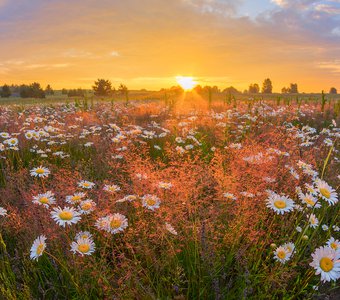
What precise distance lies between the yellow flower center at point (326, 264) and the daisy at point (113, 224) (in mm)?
1245

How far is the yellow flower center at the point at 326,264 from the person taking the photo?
1.67 meters

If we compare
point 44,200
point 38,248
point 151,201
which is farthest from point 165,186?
point 38,248

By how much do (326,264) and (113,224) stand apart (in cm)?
135

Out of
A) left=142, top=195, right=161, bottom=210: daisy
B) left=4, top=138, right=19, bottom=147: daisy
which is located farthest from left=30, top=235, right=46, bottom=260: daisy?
left=4, top=138, right=19, bottom=147: daisy

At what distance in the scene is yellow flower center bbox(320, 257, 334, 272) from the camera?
167 centimetres

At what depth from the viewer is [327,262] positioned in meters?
1.69

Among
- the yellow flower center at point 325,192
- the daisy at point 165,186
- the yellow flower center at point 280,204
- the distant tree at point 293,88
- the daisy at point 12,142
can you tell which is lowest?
the yellow flower center at point 280,204

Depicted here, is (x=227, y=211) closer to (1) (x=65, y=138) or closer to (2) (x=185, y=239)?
(2) (x=185, y=239)

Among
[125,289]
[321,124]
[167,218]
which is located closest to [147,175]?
[167,218]

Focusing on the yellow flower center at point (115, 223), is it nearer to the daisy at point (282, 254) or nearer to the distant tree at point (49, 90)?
the daisy at point (282, 254)

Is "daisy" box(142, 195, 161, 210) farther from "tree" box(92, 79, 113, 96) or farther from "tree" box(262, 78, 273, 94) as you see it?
"tree" box(262, 78, 273, 94)

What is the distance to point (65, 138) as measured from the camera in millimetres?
6145

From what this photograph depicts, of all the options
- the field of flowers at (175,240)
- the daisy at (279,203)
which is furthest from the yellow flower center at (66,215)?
the daisy at (279,203)

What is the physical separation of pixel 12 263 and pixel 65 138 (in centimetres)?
400
